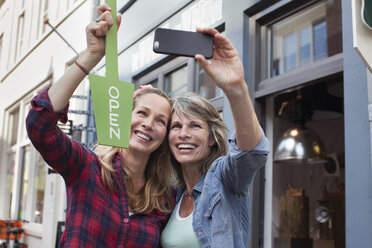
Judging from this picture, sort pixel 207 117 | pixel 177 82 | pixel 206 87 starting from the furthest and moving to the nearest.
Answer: pixel 177 82 < pixel 206 87 < pixel 207 117

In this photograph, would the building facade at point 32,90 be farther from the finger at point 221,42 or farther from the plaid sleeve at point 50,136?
the finger at point 221,42

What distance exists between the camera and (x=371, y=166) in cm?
248

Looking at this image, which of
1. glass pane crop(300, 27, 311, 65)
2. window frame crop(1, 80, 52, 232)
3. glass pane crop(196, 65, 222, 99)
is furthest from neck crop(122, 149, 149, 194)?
window frame crop(1, 80, 52, 232)

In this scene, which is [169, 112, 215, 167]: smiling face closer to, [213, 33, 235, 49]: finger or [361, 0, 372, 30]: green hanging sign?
[213, 33, 235, 49]: finger

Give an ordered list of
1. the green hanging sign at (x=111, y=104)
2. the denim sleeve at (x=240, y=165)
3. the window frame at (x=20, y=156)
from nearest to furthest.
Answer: the green hanging sign at (x=111, y=104) < the denim sleeve at (x=240, y=165) < the window frame at (x=20, y=156)

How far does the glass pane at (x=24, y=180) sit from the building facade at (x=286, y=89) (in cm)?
178

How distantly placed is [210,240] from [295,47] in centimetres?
229

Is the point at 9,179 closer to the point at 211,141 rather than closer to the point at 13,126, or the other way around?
the point at 13,126

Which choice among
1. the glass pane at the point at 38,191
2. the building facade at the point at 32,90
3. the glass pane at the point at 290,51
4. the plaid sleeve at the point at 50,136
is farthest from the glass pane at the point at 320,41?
the glass pane at the point at 38,191

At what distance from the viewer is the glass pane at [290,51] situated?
3670mm

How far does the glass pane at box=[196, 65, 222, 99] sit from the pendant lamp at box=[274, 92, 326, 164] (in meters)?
0.65

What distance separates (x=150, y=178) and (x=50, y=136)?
732 millimetres

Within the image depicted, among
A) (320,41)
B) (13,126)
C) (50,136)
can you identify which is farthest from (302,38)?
(13,126)

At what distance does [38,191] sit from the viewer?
371 inches
